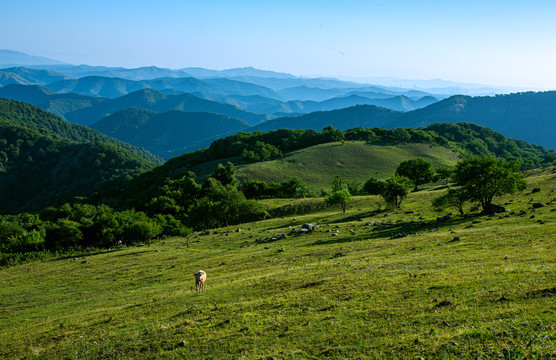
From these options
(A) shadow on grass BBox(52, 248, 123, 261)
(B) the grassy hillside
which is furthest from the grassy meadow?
(A) shadow on grass BBox(52, 248, 123, 261)

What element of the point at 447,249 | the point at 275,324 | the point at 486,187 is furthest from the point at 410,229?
the point at 275,324

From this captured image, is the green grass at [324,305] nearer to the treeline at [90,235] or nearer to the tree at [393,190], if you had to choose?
the tree at [393,190]

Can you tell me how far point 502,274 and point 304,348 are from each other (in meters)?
12.8

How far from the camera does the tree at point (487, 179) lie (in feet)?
153

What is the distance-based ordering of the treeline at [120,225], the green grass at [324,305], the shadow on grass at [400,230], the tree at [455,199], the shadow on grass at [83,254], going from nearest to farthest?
1. the green grass at [324,305]
2. the shadow on grass at [400,230]
3. the tree at [455,199]
4. the shadow on grass at [83,254]
5. the treeline at [120,225]

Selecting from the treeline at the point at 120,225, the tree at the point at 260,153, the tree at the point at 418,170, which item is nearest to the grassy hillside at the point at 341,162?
the tree at the point at 260,153

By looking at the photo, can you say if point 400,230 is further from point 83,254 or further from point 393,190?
point 83,254

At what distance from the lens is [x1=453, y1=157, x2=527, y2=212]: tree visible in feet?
153

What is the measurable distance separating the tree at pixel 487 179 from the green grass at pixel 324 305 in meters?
6.12

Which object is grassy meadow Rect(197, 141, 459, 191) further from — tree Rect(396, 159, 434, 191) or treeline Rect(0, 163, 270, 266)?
treeline Rect(0, 163, 270, 266)

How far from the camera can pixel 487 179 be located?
4753cm

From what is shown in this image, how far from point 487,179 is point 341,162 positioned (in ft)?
396

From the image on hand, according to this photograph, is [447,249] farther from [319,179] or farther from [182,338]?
[319,179]

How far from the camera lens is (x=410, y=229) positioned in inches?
1756
